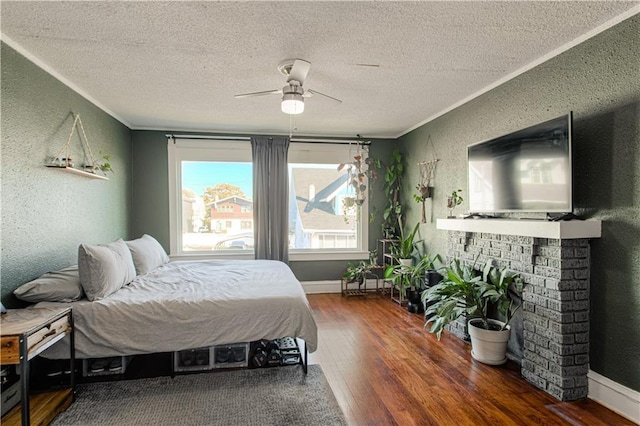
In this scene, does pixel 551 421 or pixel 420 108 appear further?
pixel 420 108

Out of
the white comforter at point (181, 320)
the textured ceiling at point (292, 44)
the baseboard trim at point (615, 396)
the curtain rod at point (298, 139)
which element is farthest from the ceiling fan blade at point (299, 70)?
the baseboard trim at point (615, 396)

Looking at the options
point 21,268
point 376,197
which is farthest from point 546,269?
point 21,268

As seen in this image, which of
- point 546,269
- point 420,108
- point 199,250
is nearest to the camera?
point 546,269

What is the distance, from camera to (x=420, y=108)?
3947 mm

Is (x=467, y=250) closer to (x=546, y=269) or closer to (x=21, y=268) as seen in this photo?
(x=546, y=269)

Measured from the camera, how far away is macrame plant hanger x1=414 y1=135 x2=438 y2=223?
437 centimetres

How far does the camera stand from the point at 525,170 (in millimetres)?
2646

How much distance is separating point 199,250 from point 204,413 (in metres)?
3.15

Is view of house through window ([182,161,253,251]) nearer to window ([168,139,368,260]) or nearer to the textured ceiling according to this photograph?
window ([168,139,368,260])

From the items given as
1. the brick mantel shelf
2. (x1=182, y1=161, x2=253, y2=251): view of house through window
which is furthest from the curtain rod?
the brick mantel shelf

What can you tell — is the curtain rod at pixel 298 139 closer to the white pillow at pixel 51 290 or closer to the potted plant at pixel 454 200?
the potted plant at pixel 454 200

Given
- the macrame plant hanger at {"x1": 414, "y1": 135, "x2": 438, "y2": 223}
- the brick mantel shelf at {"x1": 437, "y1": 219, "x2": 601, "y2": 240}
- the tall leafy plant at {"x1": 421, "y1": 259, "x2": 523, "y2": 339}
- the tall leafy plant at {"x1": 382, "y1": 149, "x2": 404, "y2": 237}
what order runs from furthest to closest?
1. the tall leafy plant at {"x1": 382, "y1": 149, "x2": 404, "y2": 237}
2. the macrame plant hanger at {"x1": 414, "y1": 135, "x2": 438, "y2": 223}
3. the tall leafy plant at {"x1": 421, "y1": 259, "x2": 523, "y2": 339}
4. the brick mantel shelf at {"x1": 437, "y1": 219, "x2": 601, "y2": 240}

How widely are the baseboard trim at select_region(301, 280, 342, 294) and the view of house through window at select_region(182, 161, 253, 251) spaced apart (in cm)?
104

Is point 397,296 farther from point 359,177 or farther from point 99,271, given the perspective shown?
point 99,271
